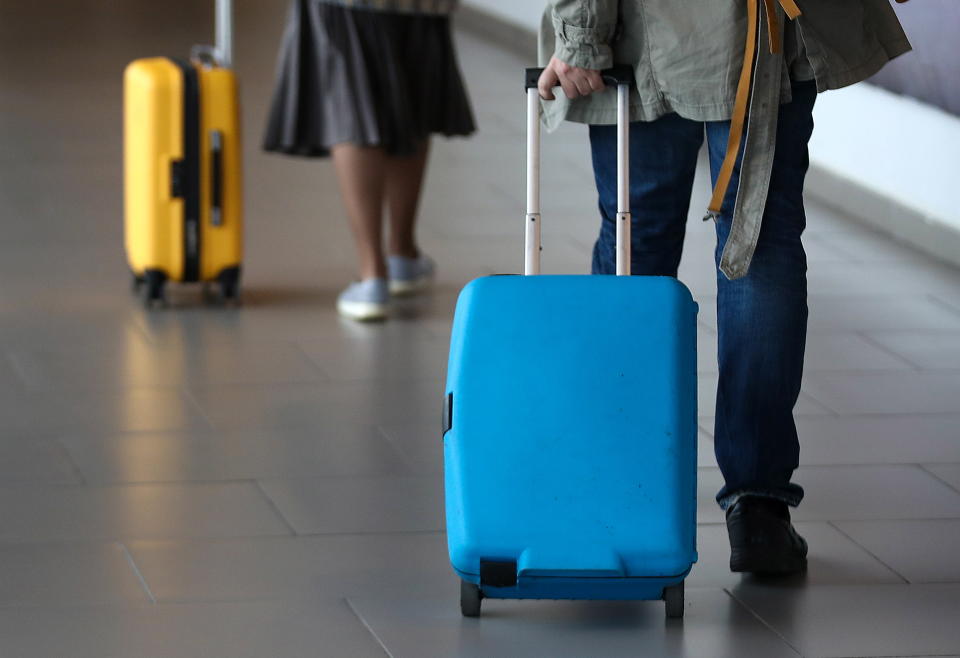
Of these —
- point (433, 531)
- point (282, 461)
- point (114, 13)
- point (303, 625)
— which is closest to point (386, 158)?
point (282, 461)

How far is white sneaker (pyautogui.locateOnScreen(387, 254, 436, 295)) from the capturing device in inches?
173

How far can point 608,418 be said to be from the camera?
7.19 feet

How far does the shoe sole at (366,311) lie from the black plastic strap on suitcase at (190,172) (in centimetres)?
41

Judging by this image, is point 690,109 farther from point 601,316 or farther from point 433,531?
point 433,531

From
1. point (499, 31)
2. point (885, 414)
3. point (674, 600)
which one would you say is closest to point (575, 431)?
point (674, 600)

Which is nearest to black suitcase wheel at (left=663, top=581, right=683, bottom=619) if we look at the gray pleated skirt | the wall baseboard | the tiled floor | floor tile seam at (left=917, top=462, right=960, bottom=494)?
the tiled floor

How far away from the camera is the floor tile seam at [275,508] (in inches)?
106

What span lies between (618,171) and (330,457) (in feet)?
3.27

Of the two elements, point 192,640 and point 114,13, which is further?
point 114,13

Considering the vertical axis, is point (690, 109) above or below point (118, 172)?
above

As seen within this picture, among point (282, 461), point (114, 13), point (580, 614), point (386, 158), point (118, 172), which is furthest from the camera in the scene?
point (114, 13)

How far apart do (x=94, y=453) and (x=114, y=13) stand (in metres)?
8.33

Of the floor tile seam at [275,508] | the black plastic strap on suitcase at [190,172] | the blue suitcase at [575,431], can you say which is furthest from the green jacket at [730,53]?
the black plastic strap on suitcase at [190,172]

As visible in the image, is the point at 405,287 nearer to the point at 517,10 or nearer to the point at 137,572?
the point at 137,572
